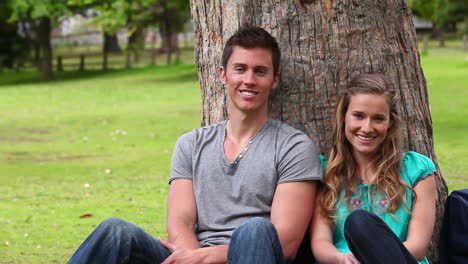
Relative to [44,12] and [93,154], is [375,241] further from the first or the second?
[44,12]

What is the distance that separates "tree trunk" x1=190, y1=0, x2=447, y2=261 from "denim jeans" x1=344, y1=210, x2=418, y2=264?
1014 millimetres

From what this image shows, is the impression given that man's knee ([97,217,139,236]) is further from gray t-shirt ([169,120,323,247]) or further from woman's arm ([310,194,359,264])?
woman's arm ([310,194,359,264])

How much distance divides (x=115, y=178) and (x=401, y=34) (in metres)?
6.31

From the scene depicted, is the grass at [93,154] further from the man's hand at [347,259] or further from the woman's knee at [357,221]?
the woman's knee at [357,221]

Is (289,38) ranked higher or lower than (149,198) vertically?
higher

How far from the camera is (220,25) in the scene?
202 inches

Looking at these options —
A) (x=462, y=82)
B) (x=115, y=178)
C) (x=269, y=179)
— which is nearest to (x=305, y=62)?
(x=269, y=179)

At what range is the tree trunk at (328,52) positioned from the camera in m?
4.94

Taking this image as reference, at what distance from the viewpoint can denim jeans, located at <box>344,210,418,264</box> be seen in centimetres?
399

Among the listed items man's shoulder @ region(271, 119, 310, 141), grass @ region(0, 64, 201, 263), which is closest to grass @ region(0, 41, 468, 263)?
grass @ region(0, 64, 201, 263)

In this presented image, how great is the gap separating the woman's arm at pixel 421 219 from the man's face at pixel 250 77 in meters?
0.89

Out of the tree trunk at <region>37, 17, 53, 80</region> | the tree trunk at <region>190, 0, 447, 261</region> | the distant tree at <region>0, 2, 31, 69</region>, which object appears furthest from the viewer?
the distant tree at <region>0, 2, 31, 69</region>

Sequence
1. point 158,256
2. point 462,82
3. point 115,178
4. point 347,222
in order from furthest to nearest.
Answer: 1. point 462,82
2. point 115,178
3. point 158,256
4. point 347,222

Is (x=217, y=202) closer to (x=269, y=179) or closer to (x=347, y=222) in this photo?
(x=269, y=179)
